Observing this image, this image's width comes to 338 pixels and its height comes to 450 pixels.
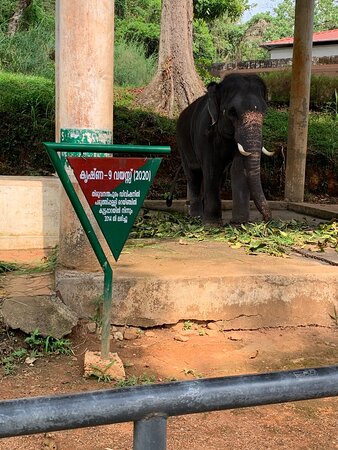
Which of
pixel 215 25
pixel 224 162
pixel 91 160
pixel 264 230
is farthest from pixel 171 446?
pixel 215 25

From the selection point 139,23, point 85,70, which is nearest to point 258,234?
point 85,70

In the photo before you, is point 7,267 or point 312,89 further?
point 312,89

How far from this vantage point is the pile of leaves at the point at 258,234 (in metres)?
6.39

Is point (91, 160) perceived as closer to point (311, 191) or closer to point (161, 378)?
point (161, 378)

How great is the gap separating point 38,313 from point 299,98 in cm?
728

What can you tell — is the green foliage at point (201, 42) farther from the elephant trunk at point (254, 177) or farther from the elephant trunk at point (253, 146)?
the elephant trunk at point (254, 177)

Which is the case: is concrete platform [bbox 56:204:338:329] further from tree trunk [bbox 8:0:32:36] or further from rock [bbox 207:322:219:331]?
tree trunk [bbox 8:0:32:36]

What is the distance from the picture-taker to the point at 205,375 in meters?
4.16

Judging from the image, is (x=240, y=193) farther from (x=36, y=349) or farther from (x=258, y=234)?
(x=36, y=349)

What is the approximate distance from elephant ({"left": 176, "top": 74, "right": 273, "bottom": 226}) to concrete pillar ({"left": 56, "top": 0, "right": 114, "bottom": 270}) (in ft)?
8.93

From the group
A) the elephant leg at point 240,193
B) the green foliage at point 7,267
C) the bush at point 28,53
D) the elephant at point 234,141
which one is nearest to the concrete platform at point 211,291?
the green foliage at point 7,267

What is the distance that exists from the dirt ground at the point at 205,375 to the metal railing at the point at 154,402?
210cm

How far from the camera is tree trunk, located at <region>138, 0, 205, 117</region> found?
1499cm

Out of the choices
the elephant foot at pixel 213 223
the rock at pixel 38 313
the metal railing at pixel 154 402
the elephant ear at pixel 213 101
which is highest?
the elephant ear at pixel 213 101
